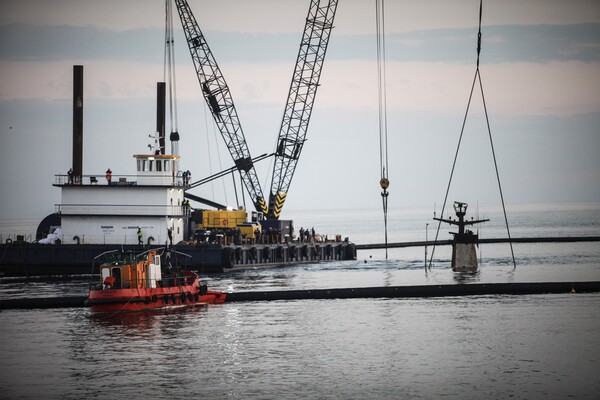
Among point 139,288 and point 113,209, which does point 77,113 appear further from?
point 139,288

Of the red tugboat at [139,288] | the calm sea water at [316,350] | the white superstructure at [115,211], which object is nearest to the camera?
the calm sea water at [316,350]

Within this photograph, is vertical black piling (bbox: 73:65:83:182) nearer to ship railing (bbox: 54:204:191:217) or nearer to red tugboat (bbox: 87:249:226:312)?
ship railing (bbox: 54:204:191:217)

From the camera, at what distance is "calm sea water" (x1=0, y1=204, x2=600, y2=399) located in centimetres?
4544

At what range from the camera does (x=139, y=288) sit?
222ft

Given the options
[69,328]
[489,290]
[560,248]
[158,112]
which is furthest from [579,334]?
[560,248]

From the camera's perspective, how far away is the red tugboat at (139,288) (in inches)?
2618

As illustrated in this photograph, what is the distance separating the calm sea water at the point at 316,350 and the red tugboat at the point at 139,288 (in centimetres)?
83

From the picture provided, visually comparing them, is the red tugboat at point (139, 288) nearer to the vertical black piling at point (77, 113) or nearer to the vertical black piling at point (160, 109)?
the vertical black piling at point (77, 113)

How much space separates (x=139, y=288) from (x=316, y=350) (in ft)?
55.8

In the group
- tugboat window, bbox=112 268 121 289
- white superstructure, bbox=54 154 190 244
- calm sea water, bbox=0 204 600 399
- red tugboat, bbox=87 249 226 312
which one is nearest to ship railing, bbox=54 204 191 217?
white superstructure, bbox=54 154 190 244

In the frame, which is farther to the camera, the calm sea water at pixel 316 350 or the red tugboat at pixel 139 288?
the red tugboat at pixel 139 288

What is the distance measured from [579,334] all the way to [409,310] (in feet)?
43.3

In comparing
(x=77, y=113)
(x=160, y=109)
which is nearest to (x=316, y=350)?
(x=77, y=113)

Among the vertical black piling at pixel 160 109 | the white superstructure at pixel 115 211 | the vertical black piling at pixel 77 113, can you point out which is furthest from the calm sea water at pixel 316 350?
the vertical black piling at pixel 160 109
